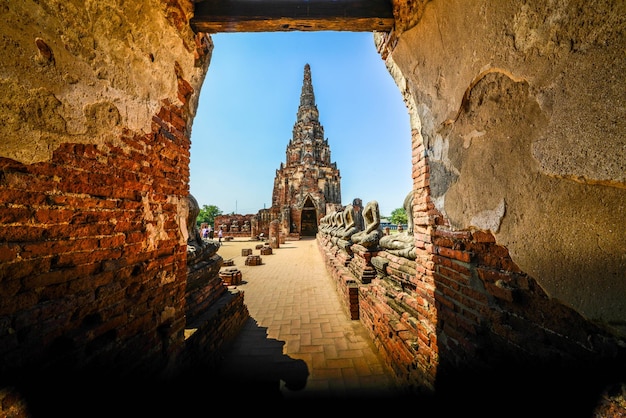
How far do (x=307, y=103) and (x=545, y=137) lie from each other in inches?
1480

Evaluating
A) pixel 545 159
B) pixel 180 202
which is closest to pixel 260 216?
pixel 180 202

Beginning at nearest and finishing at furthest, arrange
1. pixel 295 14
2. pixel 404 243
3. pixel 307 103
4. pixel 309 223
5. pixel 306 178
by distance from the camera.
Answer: pixel 295 14 < pixel 404 243 < pixel 309 223 < pixel 306 178 < pixel 307 103

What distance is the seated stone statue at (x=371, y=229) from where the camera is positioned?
468 cm

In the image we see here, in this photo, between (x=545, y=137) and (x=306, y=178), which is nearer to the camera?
(x=545, y=137)

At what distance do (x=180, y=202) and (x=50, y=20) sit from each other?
5.17 feet

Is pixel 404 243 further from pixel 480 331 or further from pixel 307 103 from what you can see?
pixel 307 103

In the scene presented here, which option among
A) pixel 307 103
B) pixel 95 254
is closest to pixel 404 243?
pixel 95 254

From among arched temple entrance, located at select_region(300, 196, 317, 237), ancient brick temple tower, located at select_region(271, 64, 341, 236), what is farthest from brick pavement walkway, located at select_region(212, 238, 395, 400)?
arched temple entrance, located at select_region(300, 196, 317, 237)

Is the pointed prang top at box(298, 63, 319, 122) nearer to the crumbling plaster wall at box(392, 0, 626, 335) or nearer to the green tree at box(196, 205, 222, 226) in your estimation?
the green tree at box(196, 205, 222, 226)

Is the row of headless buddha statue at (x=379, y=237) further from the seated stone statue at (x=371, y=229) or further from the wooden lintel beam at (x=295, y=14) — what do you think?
the wooden lintel beam at (x=295, y=14)

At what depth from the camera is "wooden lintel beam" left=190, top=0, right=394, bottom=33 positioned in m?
2.19

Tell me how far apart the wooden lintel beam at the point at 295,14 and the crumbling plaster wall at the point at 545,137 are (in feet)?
2.40

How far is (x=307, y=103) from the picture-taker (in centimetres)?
3500

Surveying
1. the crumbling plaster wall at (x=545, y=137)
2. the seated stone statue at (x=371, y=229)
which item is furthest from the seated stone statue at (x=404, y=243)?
the crumbling plaster wall at (x=545, y=137)
